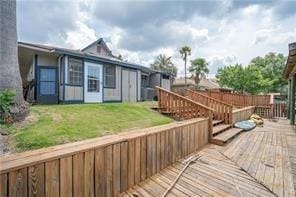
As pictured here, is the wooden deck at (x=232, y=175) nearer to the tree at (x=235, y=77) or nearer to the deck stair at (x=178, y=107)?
the deck stair at (x=178, y=107)

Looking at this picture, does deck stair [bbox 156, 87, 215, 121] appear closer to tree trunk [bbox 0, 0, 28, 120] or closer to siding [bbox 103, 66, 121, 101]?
siding [bbox 103, 66, 121, 101]

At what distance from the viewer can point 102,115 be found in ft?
22.6

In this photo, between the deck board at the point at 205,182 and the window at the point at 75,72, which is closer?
the deck board at the point at 205,182

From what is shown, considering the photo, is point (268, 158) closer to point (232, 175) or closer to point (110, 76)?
point (232, 175)

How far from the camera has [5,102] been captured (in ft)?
17.3

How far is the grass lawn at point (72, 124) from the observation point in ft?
14.0

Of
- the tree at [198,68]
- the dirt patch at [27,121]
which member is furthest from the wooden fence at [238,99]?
the tree at [198,68]

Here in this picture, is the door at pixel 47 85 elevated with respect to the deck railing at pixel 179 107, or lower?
elevated

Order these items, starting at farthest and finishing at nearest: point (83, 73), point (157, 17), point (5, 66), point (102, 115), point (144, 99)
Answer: point (144, 99)
point (83, 73)
point (157, 17)
point (102, 115)
point (5, 66)

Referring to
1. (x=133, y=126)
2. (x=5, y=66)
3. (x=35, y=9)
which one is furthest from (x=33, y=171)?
(x=35, y=9)

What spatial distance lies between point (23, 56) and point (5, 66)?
5.79 meters

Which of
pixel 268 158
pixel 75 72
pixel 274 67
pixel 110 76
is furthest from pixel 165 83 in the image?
pixel 274 67

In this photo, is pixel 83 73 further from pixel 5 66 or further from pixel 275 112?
pixel 275 112

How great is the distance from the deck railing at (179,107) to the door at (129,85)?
4661 mm
